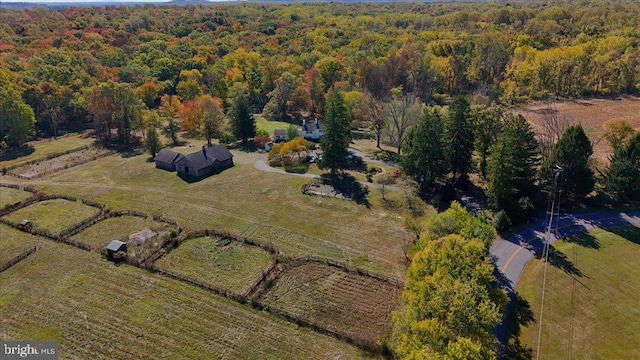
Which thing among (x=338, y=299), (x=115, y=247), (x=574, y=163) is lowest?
(x=338, y=299)

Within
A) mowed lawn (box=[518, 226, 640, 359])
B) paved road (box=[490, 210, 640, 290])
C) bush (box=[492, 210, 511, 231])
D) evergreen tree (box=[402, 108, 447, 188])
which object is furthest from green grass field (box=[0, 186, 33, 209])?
mowed lawn (box=[518, 226, 640, 359])

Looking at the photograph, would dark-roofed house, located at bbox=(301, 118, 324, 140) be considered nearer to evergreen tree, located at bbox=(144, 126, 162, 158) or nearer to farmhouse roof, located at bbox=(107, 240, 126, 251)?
evergreen tree, located at bbox=(144, 126, 162, 158)

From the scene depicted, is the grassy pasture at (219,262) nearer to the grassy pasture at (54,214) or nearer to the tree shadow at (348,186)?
the grassy pasture at (54,214)

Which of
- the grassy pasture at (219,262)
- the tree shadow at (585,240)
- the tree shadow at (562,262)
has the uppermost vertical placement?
the tree shadow at (585,240)

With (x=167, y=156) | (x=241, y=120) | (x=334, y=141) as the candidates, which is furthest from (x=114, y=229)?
(x=241, y=120)

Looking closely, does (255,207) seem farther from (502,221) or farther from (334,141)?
(502,221)

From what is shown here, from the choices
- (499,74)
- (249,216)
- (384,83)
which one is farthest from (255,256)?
(499,74)

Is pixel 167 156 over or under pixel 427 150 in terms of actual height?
under

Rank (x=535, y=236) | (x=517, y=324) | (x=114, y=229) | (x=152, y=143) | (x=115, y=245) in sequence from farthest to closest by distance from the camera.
→ (x=152, y=143), (x=114, y=229), (x=535, y=236), (x=115, y=245), (x=517, y=324)

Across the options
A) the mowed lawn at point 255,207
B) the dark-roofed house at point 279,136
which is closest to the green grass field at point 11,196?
the mowed lawn at point 255,207
